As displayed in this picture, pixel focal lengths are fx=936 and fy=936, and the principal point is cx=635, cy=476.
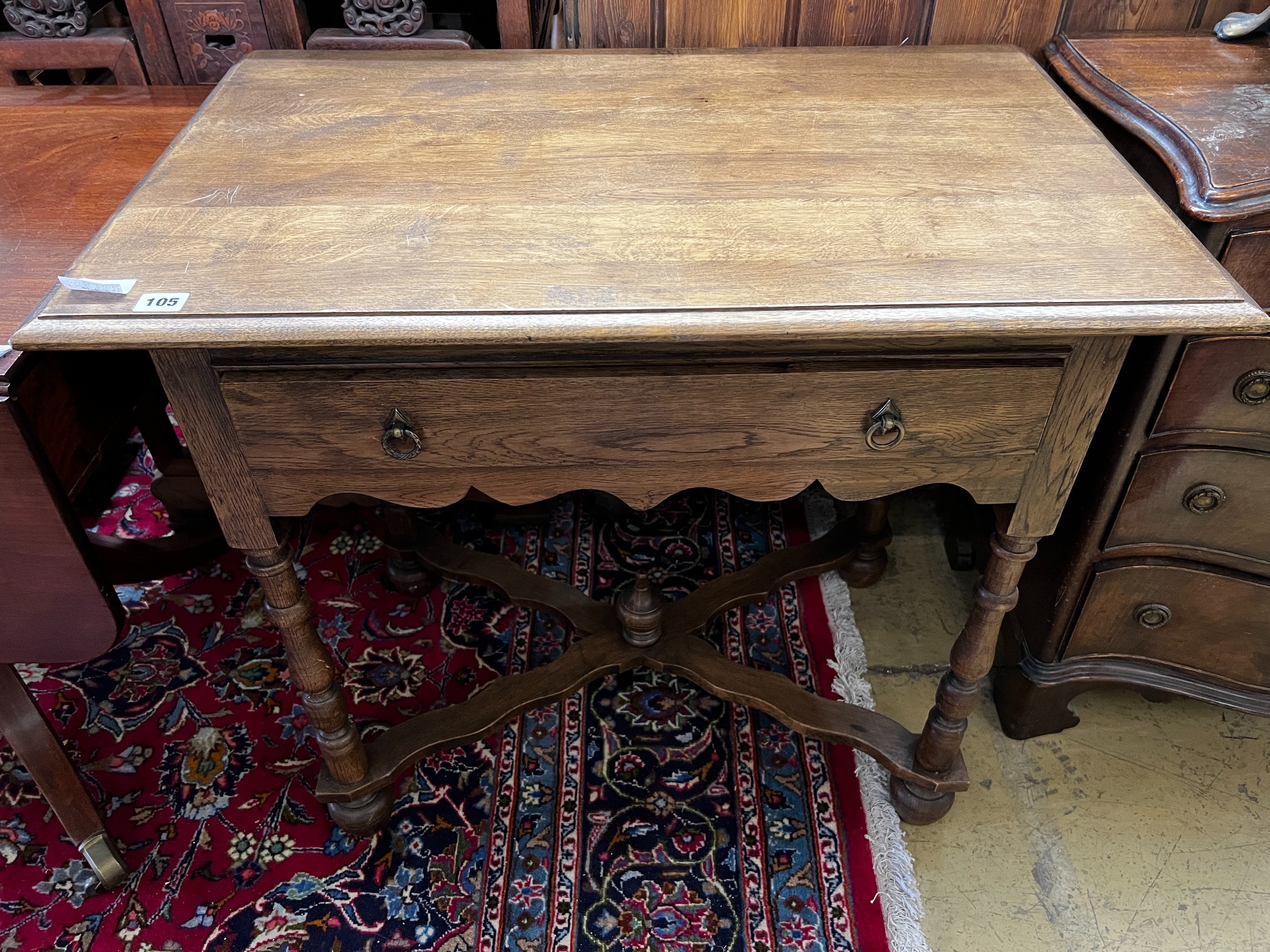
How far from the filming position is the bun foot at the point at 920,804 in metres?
1.40

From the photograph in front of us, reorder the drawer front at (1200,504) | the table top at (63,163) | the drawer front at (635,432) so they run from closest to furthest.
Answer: the drawer front at (635,432), the table top at (63,163), the drawer front at (1200,504)

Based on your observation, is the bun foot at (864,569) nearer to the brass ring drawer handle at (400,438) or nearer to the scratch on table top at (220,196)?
the brass ring drawer handle at (400,438)

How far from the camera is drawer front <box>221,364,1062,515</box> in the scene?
92cm

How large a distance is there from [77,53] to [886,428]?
4.30ft

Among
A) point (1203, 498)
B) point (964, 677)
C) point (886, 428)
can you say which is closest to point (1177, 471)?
point (1203, 498)

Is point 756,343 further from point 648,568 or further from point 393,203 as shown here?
point 648,568

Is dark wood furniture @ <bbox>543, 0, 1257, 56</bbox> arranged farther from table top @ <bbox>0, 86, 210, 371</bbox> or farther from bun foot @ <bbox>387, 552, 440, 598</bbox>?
bun foot @ <bbox>387, 552, 440, 598</bbox>

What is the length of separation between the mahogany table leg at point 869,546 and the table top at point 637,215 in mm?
734

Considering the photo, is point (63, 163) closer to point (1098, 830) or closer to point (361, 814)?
point (361, 814)

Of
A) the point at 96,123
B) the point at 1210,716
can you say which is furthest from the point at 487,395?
the point at 1210,716

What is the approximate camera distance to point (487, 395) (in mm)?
925

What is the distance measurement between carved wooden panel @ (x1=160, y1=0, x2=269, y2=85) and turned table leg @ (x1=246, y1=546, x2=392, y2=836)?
797 millimetres

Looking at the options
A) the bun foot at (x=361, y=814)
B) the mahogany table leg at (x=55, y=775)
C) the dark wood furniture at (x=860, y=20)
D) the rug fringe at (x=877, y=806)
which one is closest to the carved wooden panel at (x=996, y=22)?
the dark wood furniture at (x=860, y=20)

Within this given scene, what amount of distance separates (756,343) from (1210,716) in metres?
1.25
